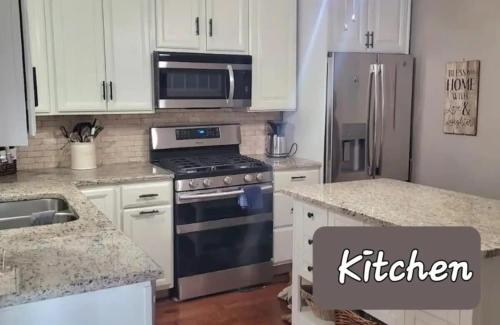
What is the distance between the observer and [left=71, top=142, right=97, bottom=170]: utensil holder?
3.45 metres

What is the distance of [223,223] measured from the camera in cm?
352

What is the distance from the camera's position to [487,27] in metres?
3.37

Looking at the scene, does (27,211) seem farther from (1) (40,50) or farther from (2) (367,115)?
(2) (367,115)

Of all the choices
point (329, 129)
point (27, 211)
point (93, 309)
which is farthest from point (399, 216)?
point (27, 211)

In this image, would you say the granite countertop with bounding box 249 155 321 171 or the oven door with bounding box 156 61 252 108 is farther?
the granite countertop with bounding box 249 155 321 171

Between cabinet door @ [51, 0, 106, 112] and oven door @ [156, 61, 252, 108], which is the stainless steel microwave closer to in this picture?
oven door @ [156, 61, 252, 108]

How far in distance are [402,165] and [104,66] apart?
2421 mm

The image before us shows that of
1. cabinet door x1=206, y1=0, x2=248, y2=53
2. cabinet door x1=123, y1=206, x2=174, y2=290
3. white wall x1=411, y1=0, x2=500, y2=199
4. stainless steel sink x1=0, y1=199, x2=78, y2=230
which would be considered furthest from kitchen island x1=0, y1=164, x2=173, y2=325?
white wall x1=411, y1=0, x2=500, y2=199

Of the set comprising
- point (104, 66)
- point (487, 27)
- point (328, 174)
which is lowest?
point (328, 174)

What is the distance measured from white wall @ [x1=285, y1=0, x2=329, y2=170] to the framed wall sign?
3.02ft

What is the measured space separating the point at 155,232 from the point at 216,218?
0.44 metres

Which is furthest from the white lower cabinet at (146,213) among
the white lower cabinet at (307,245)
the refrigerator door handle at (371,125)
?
the refrigerator door handle at (371,125)

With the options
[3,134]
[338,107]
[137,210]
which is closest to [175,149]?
[137,210]

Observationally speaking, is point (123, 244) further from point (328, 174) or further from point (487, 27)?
point (487, 27)
